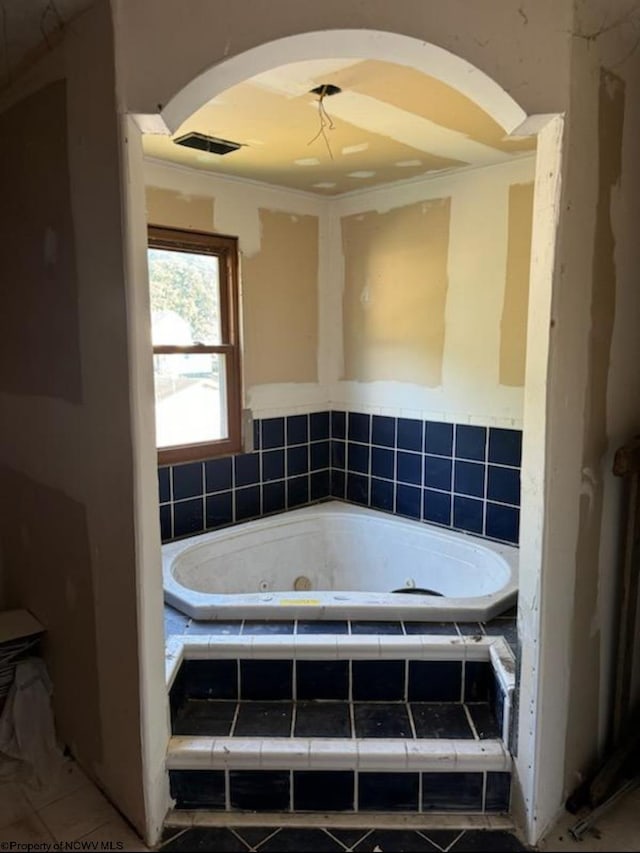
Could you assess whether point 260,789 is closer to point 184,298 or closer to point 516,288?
point 184,298

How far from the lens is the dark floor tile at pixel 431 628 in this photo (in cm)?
197

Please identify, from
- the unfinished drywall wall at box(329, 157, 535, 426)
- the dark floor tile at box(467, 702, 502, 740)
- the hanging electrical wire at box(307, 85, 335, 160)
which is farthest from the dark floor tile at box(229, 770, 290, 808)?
the hanging electrical wire at box(307, 85, 335, 160)

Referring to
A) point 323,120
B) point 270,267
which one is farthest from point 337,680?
point 270,267

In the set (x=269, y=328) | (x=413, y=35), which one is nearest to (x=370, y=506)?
(x=269, y=328)

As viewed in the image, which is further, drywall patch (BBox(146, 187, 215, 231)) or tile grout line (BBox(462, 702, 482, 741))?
drywall patch (BBox(146, 187, 215, 231))

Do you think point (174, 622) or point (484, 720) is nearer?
point (484, 720)

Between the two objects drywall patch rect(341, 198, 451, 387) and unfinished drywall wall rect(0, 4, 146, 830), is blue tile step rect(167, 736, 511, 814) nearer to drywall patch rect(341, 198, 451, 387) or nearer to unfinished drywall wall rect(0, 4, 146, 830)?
unfinished drywall wall rect(0, 4, 146, 830)

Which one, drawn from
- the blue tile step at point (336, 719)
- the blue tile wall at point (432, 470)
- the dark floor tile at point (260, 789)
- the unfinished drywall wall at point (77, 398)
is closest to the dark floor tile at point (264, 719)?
the blue tile step at point (336, 719)

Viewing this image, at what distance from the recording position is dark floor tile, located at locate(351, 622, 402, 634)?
6.47ft

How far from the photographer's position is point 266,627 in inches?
79.3

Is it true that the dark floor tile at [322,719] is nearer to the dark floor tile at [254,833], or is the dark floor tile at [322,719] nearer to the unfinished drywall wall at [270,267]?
the dark floor tile at [254,833]

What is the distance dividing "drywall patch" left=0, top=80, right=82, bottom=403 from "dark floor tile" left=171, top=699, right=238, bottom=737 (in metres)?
1.02

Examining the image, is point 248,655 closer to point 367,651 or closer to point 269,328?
point 367,651

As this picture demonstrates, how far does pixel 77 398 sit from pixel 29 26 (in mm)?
959
